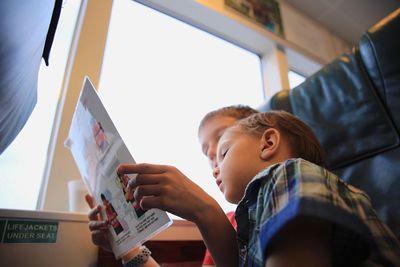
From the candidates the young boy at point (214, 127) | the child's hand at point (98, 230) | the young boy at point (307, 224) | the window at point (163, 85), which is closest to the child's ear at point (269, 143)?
the young boy at point (307, 224)

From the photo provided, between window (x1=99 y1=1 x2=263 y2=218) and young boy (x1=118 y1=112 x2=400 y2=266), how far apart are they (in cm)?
63

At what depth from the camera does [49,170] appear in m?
0.85

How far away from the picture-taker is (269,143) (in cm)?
54

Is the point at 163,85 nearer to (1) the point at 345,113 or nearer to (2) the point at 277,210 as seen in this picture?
(1) the point at 345,113

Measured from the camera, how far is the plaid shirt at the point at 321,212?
30cm

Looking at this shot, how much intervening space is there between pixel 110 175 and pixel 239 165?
0.84 feet

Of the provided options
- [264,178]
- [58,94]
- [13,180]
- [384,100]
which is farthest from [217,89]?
[264,178]

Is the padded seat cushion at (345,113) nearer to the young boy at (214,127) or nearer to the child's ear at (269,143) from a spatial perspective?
the young boy at (214,127)

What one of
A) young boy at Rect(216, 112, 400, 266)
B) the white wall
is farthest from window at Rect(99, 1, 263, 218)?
young boy at Rect(216, 112, 400, 266)

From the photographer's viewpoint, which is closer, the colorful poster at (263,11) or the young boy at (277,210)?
the young boy at (277,210)

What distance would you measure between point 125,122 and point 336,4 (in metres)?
1.95

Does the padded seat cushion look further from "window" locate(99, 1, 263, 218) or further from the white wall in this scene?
the white wall

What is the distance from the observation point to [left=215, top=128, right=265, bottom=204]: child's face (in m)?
0.51

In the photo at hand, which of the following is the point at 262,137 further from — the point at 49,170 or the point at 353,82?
the point at 49,170
